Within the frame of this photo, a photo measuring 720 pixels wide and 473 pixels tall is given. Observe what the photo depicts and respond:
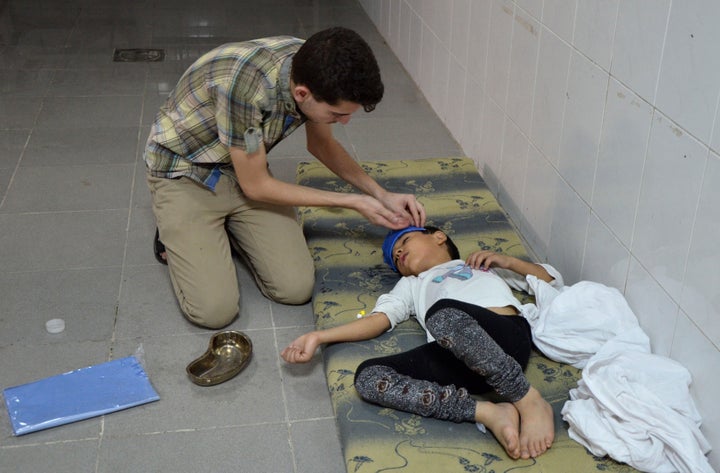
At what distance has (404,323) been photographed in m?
2.28

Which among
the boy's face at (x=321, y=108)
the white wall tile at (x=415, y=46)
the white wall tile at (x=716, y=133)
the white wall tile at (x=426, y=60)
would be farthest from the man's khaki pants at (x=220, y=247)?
the white wall tile at (x=415, y=46)

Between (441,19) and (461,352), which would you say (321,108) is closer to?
(461,352)

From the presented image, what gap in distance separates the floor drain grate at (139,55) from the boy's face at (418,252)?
2.48 meters

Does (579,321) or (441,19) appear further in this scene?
(441,19)

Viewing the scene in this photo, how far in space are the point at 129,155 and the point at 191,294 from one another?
1194mm

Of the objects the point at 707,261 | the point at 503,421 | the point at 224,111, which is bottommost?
the point at 503,421

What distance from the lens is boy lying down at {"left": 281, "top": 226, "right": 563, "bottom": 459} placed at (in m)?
1.90

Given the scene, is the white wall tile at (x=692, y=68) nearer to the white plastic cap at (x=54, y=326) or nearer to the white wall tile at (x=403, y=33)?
the white plastic cap at (x=54, y=326)

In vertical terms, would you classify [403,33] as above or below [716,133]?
below

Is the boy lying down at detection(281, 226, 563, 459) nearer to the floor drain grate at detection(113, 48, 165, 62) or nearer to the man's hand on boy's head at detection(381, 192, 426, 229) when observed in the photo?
the man's hand on boy's head at detection(381, 192, 426, 229)

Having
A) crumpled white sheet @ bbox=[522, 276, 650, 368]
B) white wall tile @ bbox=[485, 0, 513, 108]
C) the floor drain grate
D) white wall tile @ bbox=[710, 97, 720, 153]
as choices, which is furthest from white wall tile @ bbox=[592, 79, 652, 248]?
the floor drain grate

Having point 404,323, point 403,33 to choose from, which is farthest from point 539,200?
point 403,33

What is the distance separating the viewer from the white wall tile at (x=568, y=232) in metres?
2.35

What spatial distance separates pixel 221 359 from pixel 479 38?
5.25 ft
